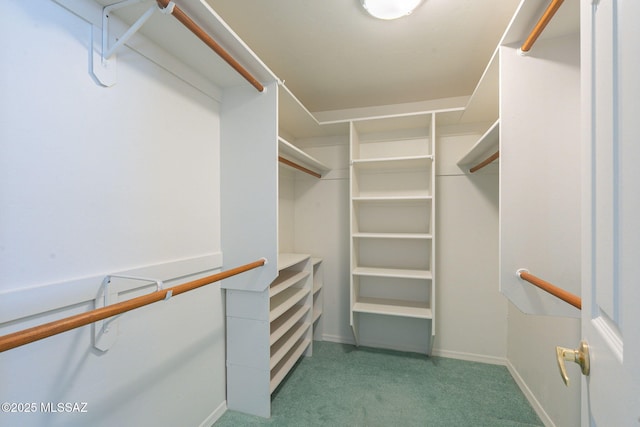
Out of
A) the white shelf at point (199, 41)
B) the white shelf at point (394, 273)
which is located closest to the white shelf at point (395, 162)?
→ the white shelf at point (394, 273)

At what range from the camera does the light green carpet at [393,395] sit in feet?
5.59

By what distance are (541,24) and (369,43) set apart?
0.97 metres

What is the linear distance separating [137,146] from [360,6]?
4.44ft

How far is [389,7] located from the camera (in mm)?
1434

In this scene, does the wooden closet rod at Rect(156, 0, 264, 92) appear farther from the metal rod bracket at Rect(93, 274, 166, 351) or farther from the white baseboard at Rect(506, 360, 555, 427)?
the white baseboard at Rect(506, 360, 555, 427)

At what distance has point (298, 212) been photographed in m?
2.93

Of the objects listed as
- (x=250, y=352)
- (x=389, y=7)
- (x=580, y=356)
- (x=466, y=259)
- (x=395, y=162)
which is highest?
(x=389, y=7)

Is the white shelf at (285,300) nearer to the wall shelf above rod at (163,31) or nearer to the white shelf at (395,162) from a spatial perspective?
the white shelf at (395,162)

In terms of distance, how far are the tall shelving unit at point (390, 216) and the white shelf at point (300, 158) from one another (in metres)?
0.35

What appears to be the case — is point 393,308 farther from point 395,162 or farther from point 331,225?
point 395,162

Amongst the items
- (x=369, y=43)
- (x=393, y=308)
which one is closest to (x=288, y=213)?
(x=393, y=308)

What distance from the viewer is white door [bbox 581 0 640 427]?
408 millimetres

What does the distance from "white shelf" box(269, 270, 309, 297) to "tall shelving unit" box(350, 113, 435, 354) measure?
477 millimetres

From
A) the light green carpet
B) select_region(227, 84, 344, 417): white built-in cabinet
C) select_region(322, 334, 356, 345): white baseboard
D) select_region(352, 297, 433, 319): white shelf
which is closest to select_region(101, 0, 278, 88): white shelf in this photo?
select_region(227, 84, 344, 417): white built-in cabinet
